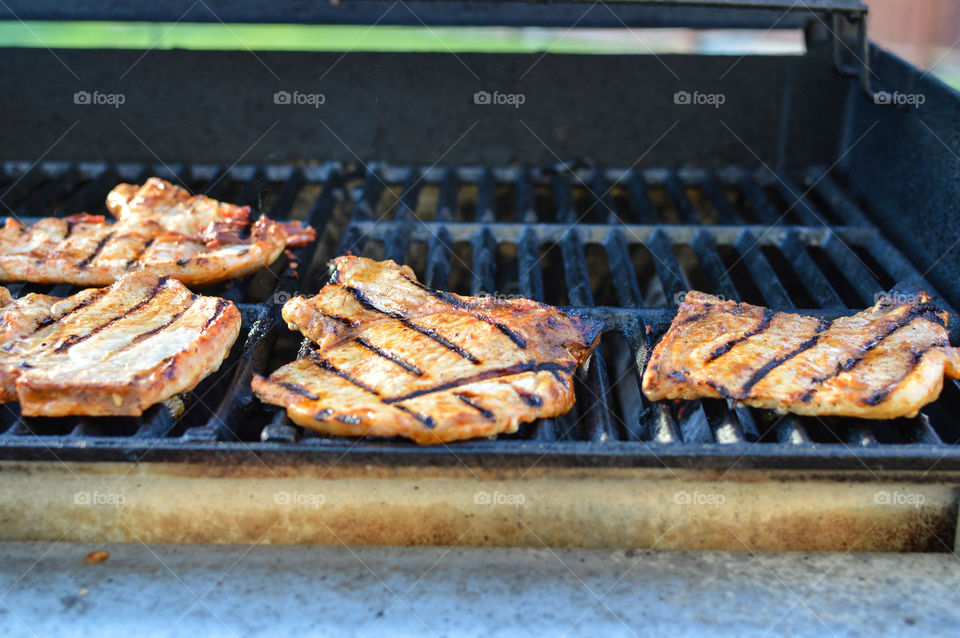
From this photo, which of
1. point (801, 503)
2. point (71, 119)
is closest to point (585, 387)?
point (801, 503)

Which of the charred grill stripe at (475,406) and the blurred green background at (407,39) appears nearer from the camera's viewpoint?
the charred grill stripe at (475,406)

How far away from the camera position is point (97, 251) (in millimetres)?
3500

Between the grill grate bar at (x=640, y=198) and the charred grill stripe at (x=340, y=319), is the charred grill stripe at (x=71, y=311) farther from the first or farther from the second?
the grill grate bar at (x=640, y=198)

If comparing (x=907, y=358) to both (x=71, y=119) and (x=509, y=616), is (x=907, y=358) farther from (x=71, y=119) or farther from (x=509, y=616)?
(x=71, y=119)

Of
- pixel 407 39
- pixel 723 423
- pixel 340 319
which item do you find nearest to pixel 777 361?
pixel 723 423

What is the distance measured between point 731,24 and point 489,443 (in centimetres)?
311

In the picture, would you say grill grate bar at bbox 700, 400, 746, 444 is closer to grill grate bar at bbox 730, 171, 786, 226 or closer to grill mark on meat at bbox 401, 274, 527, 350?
grill mark on meat at bbox 401, 274, 527, 350

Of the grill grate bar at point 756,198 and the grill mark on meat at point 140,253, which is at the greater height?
the grill grate bar at point 756,198

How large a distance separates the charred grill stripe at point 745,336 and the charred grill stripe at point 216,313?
166 centimetres

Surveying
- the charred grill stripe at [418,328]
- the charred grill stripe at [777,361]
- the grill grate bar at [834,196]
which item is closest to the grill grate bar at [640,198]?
the grill grate bar at [834,196]

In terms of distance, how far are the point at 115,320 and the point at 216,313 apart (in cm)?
38

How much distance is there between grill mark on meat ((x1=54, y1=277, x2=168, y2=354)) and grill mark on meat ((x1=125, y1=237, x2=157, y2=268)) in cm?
28

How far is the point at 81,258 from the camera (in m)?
3.43

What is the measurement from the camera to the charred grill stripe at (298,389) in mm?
2471
